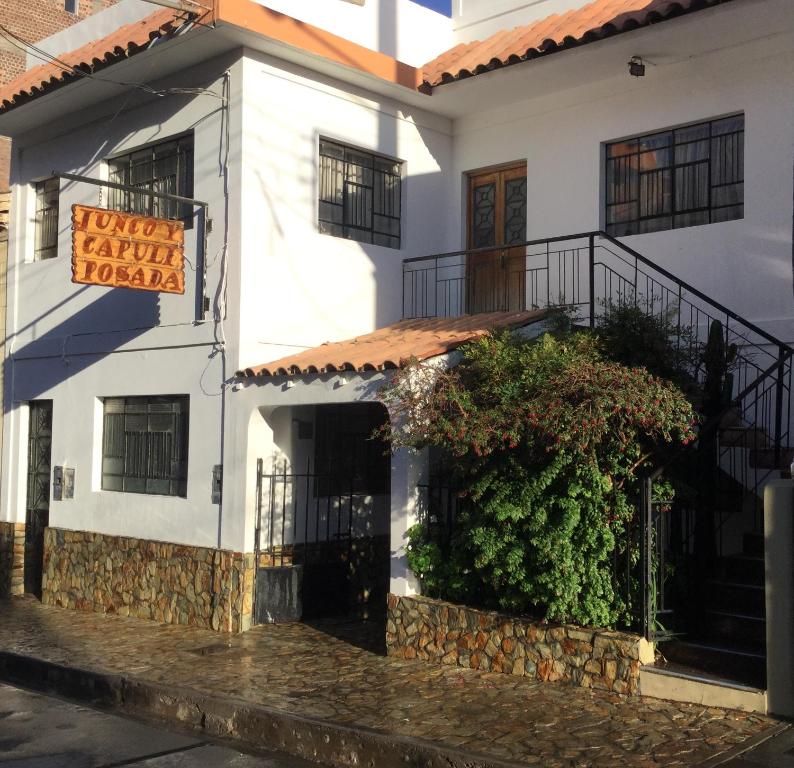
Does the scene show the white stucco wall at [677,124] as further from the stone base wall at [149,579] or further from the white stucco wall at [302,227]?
the stone base wall at [149,579]

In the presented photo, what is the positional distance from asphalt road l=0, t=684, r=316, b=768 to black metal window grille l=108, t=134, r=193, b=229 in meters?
5.88

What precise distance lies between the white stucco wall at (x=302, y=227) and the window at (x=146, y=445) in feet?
5.31

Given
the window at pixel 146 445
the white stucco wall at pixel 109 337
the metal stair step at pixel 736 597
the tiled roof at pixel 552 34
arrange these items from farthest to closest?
the window at pixel 146 445
the white stucco wall at pixel 109 337
the tiled roof at pixel 552 34
the metal stair step at pixel 736 597

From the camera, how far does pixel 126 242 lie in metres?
10.8

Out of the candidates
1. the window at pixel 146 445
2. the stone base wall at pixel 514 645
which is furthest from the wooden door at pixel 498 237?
the stone base wall at pixel 514 645

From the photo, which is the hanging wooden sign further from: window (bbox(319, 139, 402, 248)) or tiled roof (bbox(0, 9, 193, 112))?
tiled roof (bbox(0, 9, 193, 112))

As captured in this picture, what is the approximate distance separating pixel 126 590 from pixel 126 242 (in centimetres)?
430

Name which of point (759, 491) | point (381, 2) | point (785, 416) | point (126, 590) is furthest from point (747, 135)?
point (126, 590)

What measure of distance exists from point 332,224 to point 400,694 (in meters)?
6.04

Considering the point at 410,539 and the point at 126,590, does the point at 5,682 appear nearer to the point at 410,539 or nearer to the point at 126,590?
the point at 126,590

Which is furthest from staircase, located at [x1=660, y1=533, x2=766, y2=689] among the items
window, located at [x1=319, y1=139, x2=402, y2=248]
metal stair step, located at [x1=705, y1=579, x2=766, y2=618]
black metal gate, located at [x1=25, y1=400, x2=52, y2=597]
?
black metal gate, located at [x1=25, y1=400, x2=52, y2=597]

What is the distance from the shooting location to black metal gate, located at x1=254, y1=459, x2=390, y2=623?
1116 cm

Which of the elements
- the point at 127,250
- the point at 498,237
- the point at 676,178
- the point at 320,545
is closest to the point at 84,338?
the point at 127,250

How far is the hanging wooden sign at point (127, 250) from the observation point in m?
10.4
